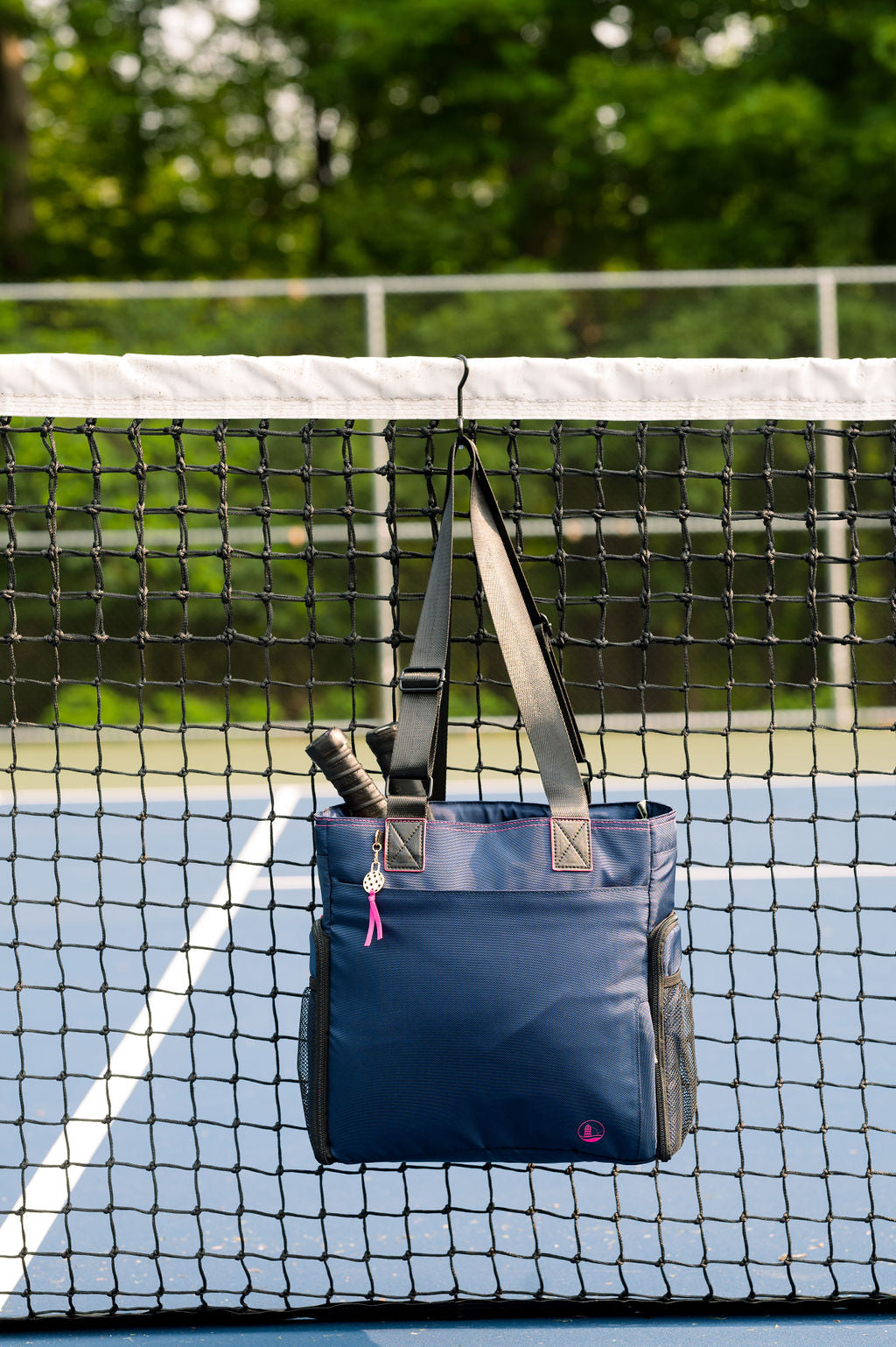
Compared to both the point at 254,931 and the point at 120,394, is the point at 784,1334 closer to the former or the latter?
the point at 120,394

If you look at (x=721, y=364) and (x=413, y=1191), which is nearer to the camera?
(x=721, y=364)

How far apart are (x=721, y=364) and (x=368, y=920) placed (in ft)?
3.69

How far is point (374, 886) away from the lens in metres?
2.08

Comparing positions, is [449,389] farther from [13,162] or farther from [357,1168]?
[13,162]

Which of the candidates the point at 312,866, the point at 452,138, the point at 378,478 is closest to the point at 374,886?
the point at 312,866

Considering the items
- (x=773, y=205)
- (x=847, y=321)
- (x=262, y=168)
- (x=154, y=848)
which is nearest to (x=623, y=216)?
(x=773, y=205)

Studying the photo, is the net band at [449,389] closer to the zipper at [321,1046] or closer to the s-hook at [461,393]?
the s-hook at [461,393]

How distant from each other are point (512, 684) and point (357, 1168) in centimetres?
156

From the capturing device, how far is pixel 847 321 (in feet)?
28.2

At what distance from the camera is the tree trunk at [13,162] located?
44.6ft

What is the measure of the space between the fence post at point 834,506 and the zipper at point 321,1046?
6.42 m

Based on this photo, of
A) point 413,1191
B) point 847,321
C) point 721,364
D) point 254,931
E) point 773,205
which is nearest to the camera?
point 721,364

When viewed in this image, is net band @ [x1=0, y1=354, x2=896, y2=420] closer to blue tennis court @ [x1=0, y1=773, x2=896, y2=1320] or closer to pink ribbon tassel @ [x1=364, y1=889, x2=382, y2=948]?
blue tennis court @ [x1=0, y1=773, x2=896, y2=1320]

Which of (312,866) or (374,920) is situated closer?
(374,920)
